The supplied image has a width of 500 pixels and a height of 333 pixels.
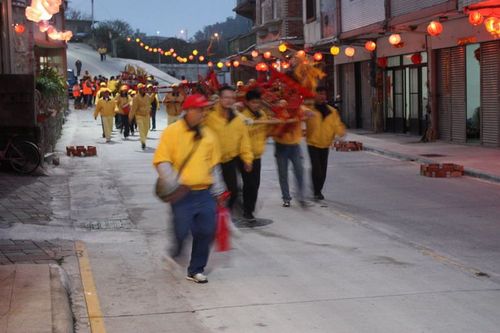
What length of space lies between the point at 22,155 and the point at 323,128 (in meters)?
6.24

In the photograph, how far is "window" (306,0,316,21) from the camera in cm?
3490

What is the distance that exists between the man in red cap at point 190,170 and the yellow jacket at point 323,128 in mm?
5053

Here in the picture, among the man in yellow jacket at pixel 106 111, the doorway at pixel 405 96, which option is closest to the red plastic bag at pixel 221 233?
the doorway at pixel 405 96

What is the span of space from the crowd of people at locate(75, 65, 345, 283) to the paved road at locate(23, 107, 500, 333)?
464mm

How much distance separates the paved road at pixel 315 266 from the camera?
6.20 m

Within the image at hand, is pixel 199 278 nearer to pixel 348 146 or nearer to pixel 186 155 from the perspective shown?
pixel 186 155

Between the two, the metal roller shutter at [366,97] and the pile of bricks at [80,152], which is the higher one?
the metal roller shutter at [366,97]

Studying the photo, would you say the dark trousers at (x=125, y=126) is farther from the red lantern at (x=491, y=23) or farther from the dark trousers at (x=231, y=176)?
the dark trousers at (x=231, y=176)

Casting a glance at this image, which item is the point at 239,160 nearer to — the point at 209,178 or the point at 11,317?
the point at 209,178

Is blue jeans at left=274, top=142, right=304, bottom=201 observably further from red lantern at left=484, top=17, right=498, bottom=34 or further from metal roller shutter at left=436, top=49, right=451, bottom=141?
metal roller shutter at left=436, top=49, right=451, bottom=141

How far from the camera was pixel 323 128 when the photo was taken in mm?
12148

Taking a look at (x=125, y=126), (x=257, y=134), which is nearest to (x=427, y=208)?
(x=257, y=134)

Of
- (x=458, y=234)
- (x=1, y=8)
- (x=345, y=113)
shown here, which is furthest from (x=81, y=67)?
(x=458, y=234)

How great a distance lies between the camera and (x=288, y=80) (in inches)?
498
